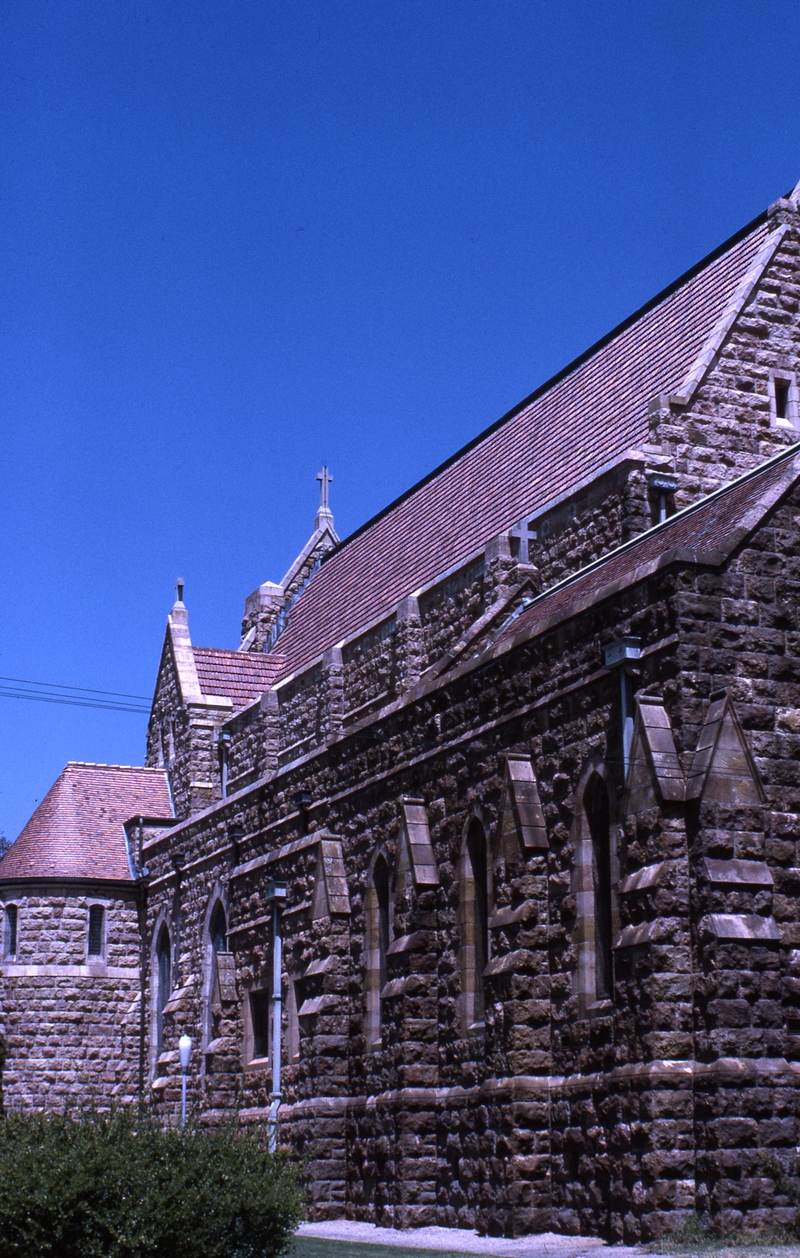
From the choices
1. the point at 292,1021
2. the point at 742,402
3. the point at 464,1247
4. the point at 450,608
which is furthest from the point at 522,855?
the point at 292,1021

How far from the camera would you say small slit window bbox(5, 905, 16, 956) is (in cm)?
3422

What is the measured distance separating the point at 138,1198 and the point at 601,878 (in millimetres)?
6138

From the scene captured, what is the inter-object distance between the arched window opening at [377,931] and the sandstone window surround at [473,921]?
2832mm

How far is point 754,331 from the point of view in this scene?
2211 cm

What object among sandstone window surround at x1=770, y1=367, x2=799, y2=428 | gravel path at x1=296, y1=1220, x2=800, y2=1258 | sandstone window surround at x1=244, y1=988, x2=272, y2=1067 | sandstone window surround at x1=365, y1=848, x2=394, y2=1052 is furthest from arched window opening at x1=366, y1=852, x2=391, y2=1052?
sandstone window surround at x1=770, y1=367, x2=799, y2=428

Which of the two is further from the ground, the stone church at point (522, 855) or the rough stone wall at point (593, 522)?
the rough stone wall at point (593, 522)

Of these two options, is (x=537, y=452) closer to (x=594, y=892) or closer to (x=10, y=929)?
(x=594, y=892)

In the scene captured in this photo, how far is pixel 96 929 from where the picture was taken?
34750mm

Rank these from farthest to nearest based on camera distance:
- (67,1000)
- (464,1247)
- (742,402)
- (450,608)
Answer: (67,1000)
(450,608)
(742,402)
(464,1247)

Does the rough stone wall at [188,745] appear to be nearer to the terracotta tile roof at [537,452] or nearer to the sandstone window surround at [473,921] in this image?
the terracotta tile roof at [537,452]

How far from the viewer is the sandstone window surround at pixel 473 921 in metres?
18.7

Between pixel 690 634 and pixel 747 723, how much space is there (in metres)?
0.97

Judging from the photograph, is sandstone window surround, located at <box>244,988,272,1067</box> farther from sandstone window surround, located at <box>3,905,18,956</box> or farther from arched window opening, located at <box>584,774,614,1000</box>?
arched window opening, located at <box>584,774,614,1000</box>

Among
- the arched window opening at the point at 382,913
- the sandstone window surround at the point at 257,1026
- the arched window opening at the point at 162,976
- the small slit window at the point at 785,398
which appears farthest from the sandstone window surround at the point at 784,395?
the arched window opening at the point at 162,976
